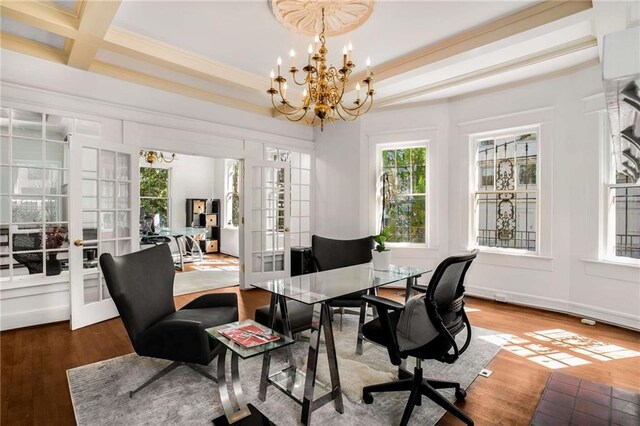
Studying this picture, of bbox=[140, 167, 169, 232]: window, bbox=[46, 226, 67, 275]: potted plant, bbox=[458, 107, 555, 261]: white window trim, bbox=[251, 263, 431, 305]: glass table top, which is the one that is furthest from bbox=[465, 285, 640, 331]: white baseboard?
bbox=[140, 167, 169, 232]: window

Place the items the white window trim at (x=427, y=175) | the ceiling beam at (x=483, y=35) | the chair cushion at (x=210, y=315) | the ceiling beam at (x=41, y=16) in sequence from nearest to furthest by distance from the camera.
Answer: the chair cushion at (x=210, y=315) → the ceiling beam at (x=41, y=16) → the ceiling beam at (x=483, y=35) → the white window trim at (x=427, y=175)

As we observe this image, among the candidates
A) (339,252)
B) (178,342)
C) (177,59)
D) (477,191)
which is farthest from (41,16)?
(477,191)

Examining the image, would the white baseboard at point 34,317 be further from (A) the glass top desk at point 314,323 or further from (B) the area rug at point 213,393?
(A) the glass top desk at point 314,323

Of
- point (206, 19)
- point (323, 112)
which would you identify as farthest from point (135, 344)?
point (206, 19)

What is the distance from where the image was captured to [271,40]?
326cm

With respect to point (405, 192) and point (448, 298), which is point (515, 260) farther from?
point (448, 298)

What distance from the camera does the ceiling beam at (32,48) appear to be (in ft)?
10.4

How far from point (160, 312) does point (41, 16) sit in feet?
8.47

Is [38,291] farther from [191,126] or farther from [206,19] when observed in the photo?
[206,19]

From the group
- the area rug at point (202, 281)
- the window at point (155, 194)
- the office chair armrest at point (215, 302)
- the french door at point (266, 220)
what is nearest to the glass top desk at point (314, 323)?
the office chair armrest at point (215, 302)

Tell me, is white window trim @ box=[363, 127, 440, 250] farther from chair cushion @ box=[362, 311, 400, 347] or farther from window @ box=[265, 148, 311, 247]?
chair cushion @ box=[362, 311, 400, 347]

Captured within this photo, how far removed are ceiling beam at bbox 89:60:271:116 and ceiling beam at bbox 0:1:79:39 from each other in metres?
0.95

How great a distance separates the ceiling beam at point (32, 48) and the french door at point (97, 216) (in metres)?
0.89

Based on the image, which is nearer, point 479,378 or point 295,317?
point 479,378
